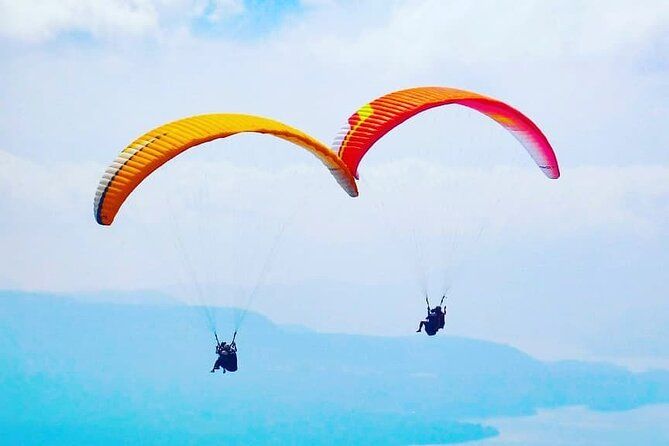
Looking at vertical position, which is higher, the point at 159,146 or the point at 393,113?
the point at 393,113

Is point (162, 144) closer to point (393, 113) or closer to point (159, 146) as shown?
point (159, 146)

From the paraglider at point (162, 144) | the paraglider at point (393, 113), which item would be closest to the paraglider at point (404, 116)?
the paraglider at point (393, 113)

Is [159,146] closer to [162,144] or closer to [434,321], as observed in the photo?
[162,144]

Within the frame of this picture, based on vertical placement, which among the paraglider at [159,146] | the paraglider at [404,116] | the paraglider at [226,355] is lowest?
the paraglider at [226,355]

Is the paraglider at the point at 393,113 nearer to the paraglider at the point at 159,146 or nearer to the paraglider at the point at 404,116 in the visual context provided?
the paraglider at the point at 404,116

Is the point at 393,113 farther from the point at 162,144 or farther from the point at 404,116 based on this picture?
the point at 162,144

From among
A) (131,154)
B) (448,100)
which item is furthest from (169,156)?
(448,100)

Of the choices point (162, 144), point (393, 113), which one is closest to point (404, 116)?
point (393, 113)

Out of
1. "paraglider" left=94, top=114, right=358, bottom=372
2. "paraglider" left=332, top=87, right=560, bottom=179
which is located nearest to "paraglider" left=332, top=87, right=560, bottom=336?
"paraglider" left=332, top=87, right=560, bottom=179

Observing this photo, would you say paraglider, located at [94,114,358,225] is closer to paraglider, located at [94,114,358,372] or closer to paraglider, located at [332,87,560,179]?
paraglider, located at [94,114,358,372]

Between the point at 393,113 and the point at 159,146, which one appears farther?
the point at 393,113

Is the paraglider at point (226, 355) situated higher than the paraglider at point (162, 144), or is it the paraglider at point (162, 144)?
the paraglider at point (162, 144)

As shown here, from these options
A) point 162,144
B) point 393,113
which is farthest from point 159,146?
point 393,113
